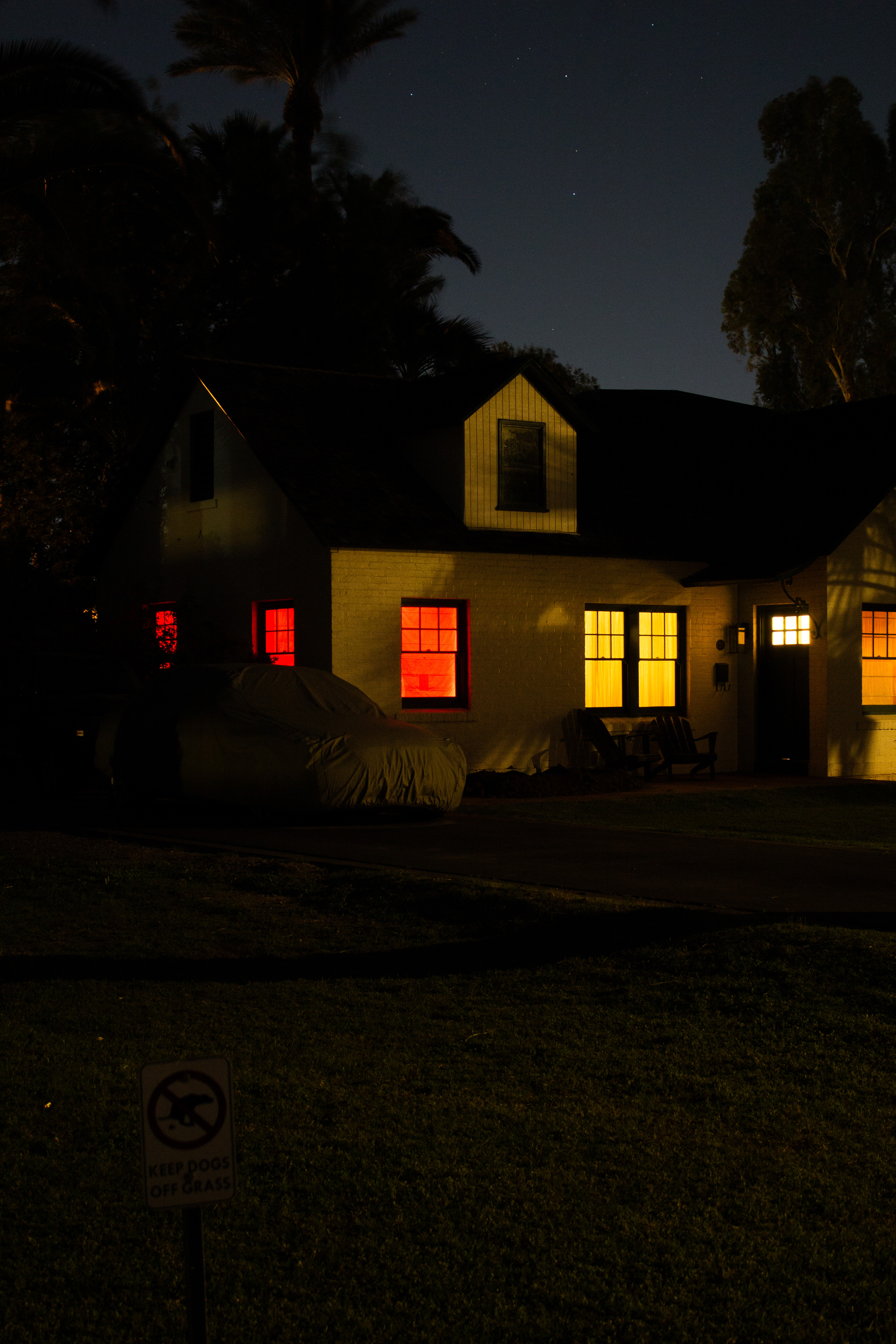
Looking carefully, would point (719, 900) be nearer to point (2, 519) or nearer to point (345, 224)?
point (2, 519)

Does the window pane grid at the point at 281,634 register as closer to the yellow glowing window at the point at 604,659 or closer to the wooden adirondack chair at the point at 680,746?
the yellow glowing window at the point at 604,659

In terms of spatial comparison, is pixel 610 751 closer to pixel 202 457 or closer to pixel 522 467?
pixel 522 467

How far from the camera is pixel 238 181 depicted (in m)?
34.6

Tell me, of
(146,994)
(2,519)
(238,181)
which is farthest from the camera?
(238,181)

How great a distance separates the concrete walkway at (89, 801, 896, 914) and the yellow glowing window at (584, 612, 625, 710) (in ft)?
21.2

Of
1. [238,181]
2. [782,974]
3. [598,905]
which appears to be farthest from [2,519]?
[782,974]

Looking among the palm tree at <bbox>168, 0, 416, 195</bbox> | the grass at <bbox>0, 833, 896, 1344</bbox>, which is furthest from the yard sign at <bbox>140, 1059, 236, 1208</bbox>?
the palm tree at <bbox>168, 0, 416, 195</bbox>

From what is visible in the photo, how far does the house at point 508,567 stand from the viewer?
21.0 meters

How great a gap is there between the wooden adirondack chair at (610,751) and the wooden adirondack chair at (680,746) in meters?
0.23

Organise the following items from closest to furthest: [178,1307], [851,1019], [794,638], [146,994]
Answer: [178,1307]
[851,1019]
[146,994]
[794,638]

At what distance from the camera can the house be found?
20984mm

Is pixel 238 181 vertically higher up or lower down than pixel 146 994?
higher up

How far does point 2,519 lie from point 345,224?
11.0 metres

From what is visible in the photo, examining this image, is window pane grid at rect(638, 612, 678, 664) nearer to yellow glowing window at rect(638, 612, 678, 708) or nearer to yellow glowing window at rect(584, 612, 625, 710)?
yellow glowing window at rect(638, 612, 678, 708)
